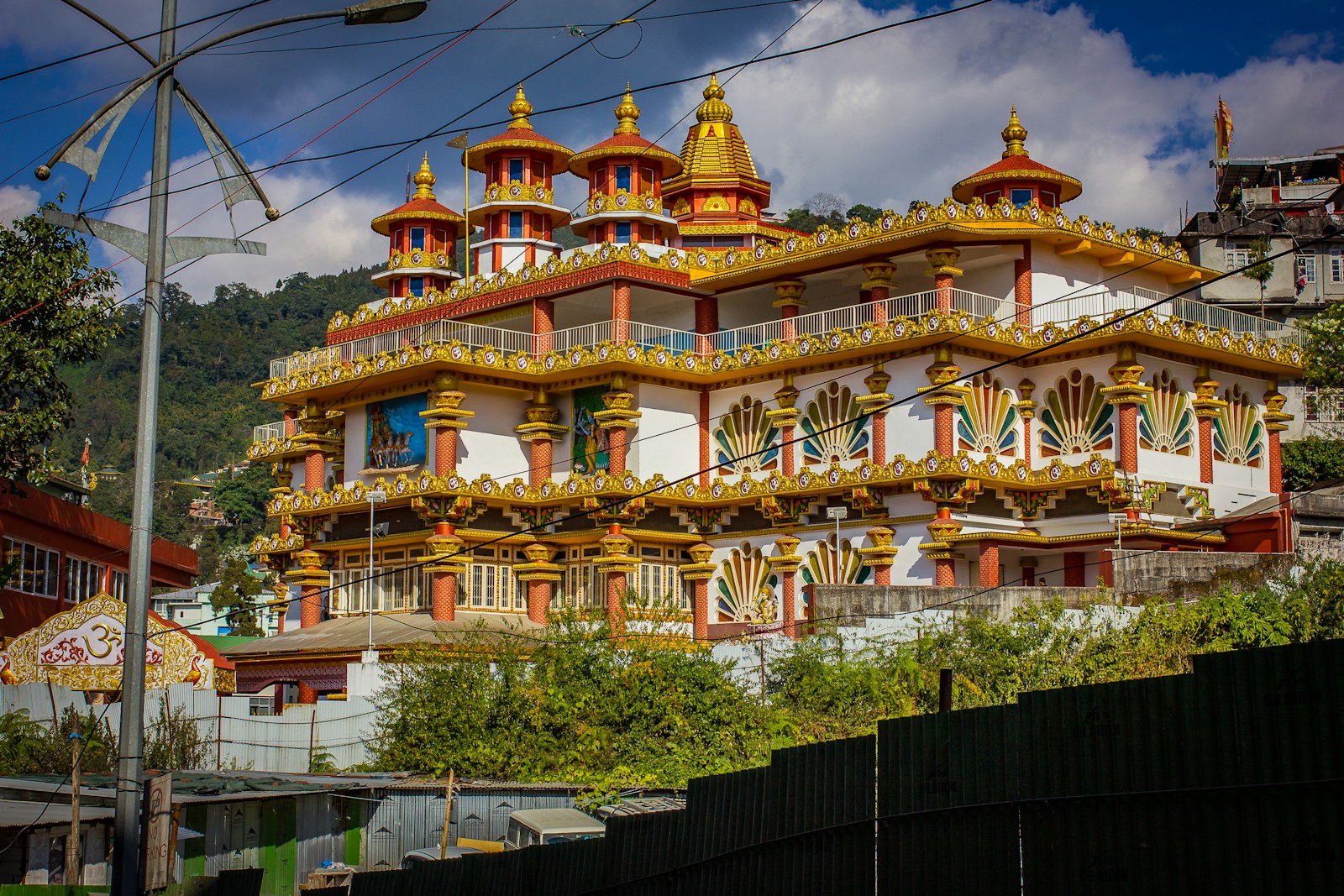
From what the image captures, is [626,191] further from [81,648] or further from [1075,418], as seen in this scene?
[81,648]

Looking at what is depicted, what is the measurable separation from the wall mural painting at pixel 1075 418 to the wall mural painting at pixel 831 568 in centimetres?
632

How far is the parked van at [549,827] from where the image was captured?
27109 mm

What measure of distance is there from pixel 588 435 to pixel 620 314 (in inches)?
159

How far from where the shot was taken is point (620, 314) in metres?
54.6

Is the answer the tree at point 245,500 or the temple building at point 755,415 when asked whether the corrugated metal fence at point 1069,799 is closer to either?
the temple building at point 755,415

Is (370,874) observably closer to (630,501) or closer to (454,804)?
(454,804)

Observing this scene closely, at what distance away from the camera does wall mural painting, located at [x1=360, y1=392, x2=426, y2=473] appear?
185 feet

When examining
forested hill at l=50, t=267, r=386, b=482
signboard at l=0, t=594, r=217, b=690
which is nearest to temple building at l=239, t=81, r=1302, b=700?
signboard at l=0, t=594, r=217, b=690

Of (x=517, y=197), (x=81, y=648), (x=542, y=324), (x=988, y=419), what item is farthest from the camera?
(x=517, y=197)

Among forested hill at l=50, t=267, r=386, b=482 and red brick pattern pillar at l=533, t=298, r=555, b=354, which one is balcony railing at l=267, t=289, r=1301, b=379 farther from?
forested hill at l=50, t=267, r=386, b=482

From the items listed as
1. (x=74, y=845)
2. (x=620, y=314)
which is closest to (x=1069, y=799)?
(x=74, y=845)

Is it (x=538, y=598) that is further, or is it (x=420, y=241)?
(x=420, y=241)

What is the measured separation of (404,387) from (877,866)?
136ft

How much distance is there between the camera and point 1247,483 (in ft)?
177
